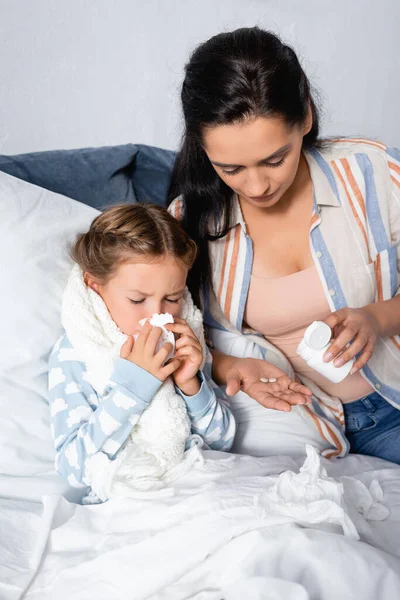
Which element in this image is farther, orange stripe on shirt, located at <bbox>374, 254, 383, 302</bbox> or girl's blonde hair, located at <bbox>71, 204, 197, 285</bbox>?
orange stripe on shirt, located at <bbox>374, 254, 383, 302</bbox>

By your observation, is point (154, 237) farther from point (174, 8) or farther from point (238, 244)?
point (174, 8)

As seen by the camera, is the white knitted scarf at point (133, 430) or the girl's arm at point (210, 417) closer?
the white knitted scarf at point (133, 430)

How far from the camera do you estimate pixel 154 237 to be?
1.47 metres

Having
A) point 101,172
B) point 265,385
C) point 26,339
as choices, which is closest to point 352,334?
point 265,385

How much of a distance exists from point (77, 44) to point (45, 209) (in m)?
0.94

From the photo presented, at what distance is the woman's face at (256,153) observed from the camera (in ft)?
4.49

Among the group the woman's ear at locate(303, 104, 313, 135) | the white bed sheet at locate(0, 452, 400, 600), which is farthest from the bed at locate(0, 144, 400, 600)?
the woman's ear at locate(303, 104, 313, 135)

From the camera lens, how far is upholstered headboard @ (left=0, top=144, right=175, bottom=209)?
178 cm

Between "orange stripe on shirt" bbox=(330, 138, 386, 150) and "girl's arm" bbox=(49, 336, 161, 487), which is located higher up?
"orange stripe on shirt" bbox=(330, 138, 386, 150)

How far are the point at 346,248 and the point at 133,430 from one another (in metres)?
0.65

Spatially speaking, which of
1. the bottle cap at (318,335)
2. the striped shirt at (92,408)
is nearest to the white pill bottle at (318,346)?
the bottle cap at (318,335)

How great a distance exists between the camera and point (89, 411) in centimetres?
142

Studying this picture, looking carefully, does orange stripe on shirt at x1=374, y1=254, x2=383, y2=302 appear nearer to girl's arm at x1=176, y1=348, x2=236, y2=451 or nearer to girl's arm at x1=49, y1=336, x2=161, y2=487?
girl's arm at x1=176, y1=348, x2=236, y2=451

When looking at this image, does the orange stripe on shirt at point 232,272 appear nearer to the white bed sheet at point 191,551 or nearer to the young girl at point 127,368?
the young girl at point 127,368
